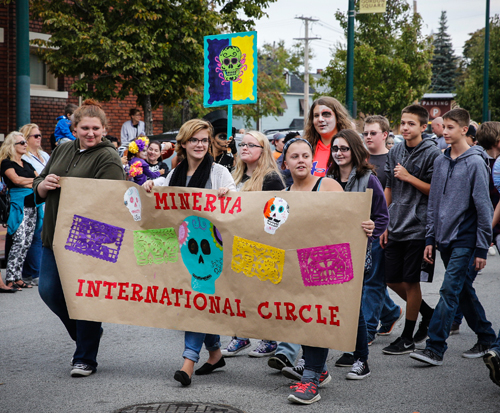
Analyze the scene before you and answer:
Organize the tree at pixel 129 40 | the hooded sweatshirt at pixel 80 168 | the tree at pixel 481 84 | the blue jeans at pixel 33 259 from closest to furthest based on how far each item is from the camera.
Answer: the hooded sweatshirt at pixel 80 168
the blue jeans at pixel 33 259
the tree at pixel 129 40
the tree at pixel 481 84

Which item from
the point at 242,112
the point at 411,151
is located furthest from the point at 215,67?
the point at 242,112

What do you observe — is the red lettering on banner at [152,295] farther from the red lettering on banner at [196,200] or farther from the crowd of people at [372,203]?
the red lettering on banner at [196,200]

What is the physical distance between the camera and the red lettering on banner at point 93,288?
477 cm

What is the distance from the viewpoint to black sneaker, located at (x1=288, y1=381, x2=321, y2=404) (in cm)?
416

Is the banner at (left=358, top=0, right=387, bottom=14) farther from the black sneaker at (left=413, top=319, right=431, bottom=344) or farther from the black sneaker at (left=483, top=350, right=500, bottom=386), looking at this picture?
the black sneaker at (left=483, top=350, right=500, bottom=386)

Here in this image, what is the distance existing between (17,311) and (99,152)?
306cm

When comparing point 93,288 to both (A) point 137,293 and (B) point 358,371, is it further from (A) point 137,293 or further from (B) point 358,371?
(B) point 358,371

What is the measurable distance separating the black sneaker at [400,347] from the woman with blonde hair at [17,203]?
16.7 ft

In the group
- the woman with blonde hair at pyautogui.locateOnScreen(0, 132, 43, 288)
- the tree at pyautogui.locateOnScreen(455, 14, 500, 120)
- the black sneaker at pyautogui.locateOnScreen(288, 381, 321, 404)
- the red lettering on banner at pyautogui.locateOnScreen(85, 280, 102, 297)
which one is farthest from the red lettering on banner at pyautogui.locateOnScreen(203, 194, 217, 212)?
the tree at pyautogui.locateOnScreen(455, 14, 500, 120)

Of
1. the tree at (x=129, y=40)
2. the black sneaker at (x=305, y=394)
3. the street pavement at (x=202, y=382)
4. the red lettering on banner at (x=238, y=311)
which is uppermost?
the tree at (x=129, y=40)

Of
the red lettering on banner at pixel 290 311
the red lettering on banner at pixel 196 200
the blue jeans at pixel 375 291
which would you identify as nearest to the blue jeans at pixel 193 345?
the red lettering on banner at pixel 290 311

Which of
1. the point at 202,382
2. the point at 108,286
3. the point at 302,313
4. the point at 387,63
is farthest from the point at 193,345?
the point at 387,63

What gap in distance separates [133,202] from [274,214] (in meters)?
1.15

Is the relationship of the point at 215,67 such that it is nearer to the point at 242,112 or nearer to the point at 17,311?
the point at 17,311
